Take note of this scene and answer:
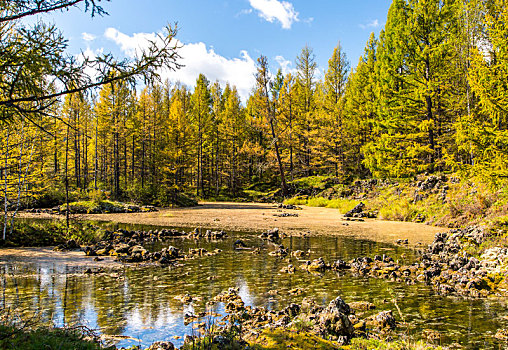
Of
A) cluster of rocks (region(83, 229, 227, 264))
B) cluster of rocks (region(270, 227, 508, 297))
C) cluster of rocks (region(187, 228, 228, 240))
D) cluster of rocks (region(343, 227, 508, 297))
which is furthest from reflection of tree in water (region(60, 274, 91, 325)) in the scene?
cluster of rocks (region(187, 228, 228, 240))

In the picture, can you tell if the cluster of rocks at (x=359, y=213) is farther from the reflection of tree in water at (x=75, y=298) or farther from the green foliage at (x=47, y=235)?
the reflection of tree in water at (x=75, y=298)

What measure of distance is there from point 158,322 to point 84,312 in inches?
61.2

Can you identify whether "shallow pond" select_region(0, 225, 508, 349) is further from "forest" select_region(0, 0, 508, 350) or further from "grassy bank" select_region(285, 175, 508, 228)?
"grassy bank" select_region(285, 175, 508, 228)

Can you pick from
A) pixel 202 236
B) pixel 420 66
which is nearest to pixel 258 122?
pixel 420 66

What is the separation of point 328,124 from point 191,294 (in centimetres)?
3945

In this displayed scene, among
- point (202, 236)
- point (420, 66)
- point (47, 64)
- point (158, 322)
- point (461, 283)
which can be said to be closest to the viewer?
point (47, 64)

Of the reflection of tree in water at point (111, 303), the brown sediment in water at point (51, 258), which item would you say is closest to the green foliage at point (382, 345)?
the reflection of tree in water at point (111, 303)

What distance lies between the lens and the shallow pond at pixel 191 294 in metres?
5.06

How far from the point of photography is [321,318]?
4.85 meters

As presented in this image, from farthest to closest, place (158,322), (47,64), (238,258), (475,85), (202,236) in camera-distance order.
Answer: (202,236), (475,85), (238,258), (158,322), (47,64)

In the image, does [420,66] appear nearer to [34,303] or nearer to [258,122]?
[258,122]

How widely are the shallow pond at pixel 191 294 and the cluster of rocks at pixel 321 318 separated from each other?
0.31 m

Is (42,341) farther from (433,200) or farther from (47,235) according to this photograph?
(433,200)

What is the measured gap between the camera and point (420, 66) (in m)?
24.4
